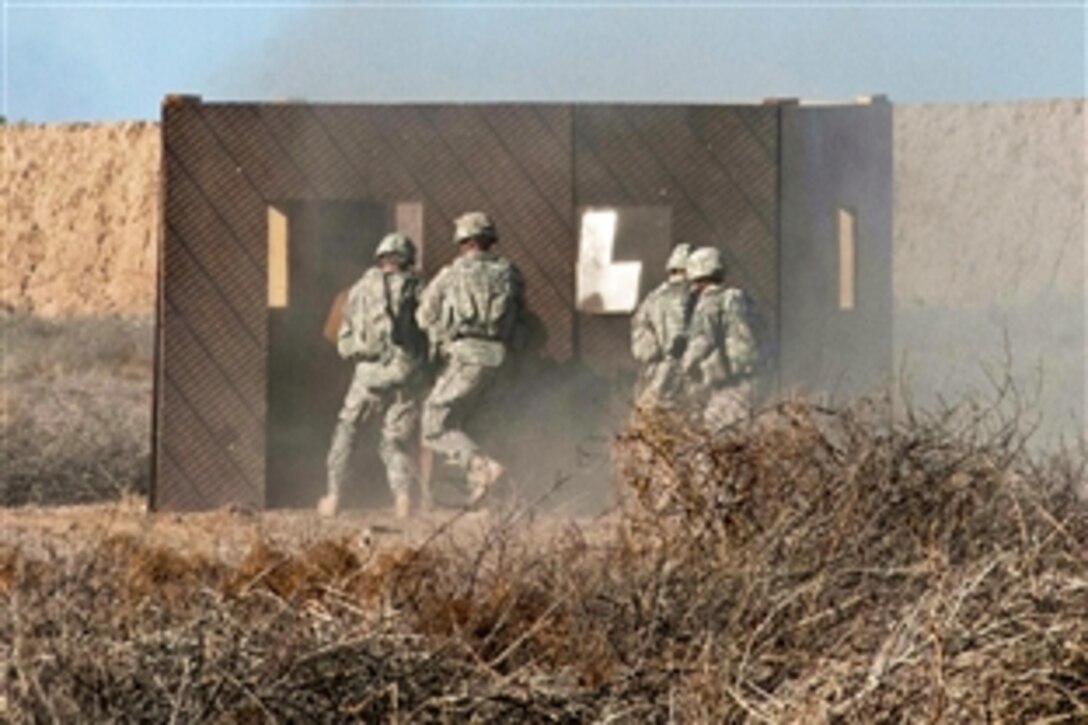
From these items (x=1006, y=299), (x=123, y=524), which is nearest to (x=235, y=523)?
(x=123, y=524)

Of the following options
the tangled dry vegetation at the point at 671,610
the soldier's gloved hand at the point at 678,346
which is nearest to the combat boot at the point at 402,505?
the soldier's gloved hand at the point at 678,346

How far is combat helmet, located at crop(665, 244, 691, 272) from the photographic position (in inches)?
574

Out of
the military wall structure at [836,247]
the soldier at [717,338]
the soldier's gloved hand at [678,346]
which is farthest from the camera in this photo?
the military wall structure at [836,247]

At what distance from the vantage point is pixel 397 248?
48.1ft

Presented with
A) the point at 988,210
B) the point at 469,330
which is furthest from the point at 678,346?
the point at 988,210

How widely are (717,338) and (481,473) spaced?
1.54 metres

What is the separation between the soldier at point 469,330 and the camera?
47.3ft

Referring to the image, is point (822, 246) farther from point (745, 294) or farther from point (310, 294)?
point (310, 294)

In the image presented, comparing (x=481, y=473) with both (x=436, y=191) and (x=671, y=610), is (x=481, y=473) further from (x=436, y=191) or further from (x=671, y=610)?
(x=671, y=610)

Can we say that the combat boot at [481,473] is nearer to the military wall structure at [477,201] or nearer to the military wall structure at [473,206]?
the military wall structure at [473,206]

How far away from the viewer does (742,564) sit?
786cm

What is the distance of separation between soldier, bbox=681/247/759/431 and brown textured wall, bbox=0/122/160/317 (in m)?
31.4

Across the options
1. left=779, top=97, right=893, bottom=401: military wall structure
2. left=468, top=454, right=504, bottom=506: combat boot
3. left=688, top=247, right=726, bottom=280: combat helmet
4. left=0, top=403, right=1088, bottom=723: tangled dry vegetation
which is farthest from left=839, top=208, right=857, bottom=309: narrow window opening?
left=0, top=403, right=1088, bottom=723: tangled dry vegetation

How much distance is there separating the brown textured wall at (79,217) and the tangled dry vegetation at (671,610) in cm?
3659
